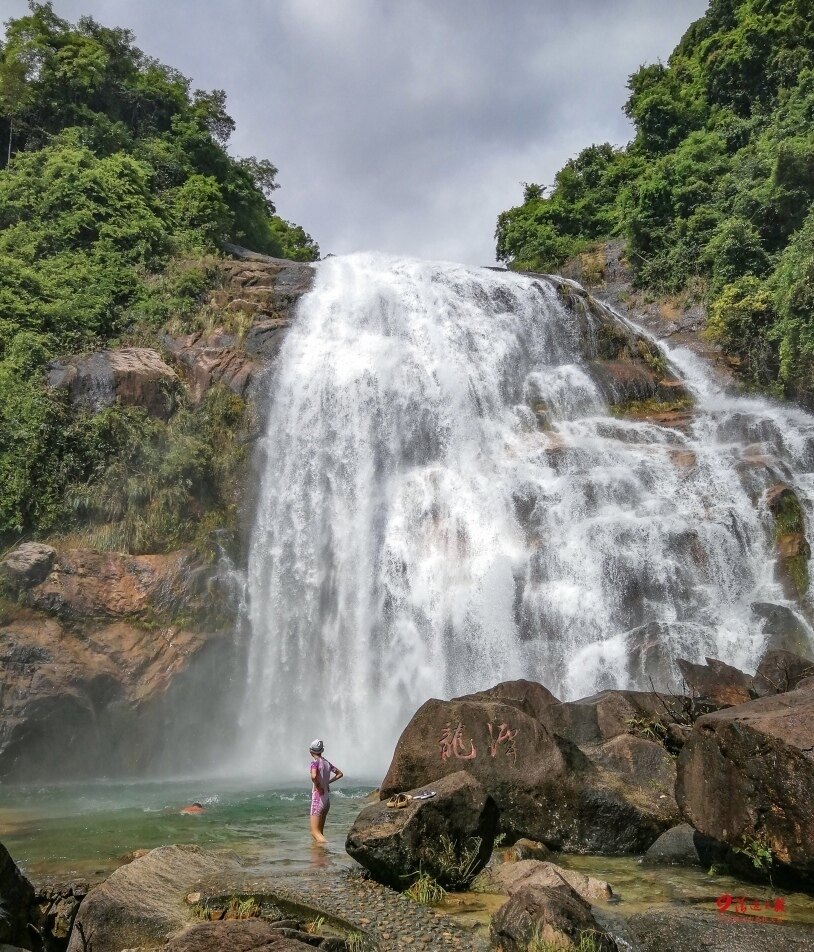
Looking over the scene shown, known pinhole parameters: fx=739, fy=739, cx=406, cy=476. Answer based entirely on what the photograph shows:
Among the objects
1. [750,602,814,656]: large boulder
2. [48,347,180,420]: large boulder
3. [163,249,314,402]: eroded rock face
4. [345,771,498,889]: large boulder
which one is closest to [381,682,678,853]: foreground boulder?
[345,771,498,889]: large boulder

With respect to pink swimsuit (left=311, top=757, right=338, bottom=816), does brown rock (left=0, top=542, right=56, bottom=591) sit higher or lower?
higher

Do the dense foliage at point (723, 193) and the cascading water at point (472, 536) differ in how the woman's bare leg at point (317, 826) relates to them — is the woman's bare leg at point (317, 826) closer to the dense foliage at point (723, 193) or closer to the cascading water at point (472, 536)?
the cascading water at point (472, 536)

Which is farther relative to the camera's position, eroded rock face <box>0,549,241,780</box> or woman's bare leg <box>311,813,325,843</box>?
eroded rock face <box>0,549,241,780</box>

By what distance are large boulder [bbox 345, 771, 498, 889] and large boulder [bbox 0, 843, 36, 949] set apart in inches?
99.0

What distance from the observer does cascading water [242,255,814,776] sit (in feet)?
53.4

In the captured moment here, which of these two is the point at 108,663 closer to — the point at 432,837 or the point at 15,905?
the point at 15,905

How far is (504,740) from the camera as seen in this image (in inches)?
318

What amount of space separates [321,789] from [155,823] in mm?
3039

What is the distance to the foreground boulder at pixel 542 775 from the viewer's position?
7660 mm

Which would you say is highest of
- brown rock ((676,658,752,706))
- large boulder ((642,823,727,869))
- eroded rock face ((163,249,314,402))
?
eroded rock face ((163,249,314,402))

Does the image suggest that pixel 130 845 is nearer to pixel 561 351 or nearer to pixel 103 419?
pixel 103 419

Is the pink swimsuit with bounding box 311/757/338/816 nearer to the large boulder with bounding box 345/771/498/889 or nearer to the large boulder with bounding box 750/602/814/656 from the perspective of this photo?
the large boulder with bounding box 345/771/498/889

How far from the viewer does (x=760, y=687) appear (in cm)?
1099

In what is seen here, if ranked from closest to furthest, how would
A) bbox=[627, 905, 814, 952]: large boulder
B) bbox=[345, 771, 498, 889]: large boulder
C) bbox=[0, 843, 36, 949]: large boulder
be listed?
1. bbox=[627, 905, 814, 952]: large boulder
2. bbox=[0, 843, 36, 949]: large boulder
3. bbox=[345, 771, 498, 889]: large boulder
